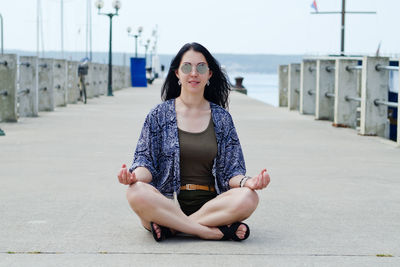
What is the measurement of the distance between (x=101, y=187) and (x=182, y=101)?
2126mm

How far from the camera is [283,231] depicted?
5121 mm

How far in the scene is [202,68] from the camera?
496 centimetres

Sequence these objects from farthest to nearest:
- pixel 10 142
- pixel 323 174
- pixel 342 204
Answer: pixel 10 142
pixel 323 174
pixel 342 204

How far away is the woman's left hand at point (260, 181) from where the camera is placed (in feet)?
14.5

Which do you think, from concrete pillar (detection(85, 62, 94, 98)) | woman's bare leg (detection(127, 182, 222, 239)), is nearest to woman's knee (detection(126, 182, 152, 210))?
woman's bare leg (detection(127, 182, 222, 239))

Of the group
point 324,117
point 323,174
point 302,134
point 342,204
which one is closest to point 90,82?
point 324,117

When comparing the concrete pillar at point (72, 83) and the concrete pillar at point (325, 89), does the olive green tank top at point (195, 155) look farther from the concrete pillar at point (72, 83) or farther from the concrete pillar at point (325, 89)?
the concrete pillar at point (72, 83)

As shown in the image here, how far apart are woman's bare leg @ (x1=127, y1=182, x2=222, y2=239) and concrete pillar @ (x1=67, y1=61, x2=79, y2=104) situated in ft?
60.5

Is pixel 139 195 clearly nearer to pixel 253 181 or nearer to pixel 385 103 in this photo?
pixel 253 181

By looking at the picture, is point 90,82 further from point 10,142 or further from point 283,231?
point 283,231

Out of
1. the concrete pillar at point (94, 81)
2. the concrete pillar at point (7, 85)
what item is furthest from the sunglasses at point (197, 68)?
the concrete pillar at point (94, 81)

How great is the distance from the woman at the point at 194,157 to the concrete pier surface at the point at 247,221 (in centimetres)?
14

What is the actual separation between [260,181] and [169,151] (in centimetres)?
72

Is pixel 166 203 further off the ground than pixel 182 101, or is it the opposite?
pixel 182 101
